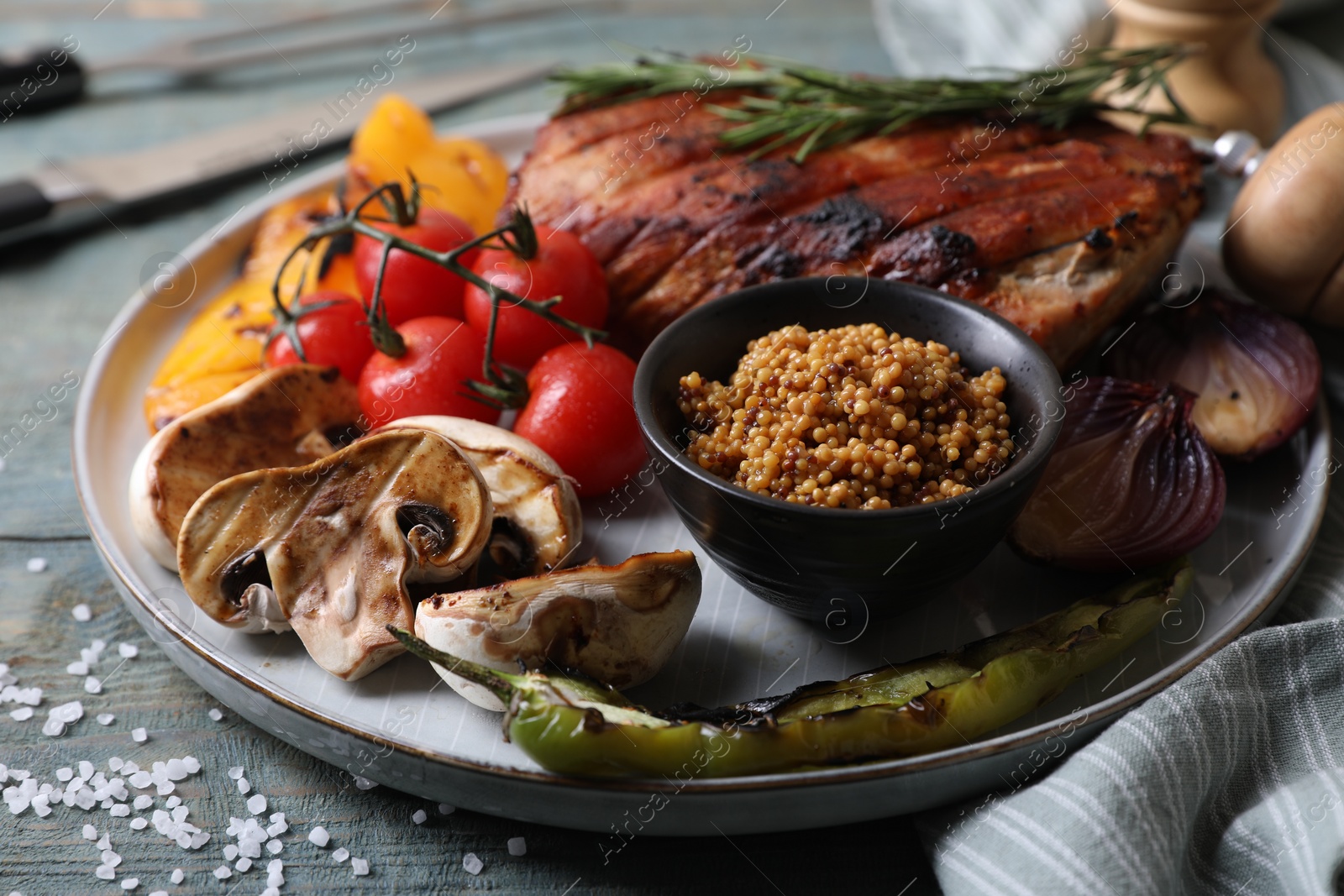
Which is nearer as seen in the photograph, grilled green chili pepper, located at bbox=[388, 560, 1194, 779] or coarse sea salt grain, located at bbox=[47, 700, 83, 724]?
grilled green chili pepper, located at bbox=[388, 560, 1194, 779]

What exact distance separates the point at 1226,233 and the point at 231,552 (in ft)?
8.30

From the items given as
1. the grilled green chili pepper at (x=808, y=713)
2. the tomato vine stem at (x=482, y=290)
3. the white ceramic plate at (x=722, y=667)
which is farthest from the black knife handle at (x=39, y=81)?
the grilled green chili pepper at (x=808, y=713)

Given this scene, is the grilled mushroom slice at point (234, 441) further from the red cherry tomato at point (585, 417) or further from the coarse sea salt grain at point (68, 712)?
the red cherry tomato at point (585, 417)

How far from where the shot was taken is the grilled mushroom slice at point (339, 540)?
199 centimetres

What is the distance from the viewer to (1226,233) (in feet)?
9.28

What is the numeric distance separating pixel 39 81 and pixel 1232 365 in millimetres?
4703

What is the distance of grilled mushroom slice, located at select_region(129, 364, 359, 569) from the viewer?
2184mm

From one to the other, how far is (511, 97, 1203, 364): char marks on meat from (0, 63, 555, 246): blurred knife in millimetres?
1543

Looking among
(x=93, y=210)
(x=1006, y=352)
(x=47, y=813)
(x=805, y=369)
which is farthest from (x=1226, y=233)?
(x=93, y=210)

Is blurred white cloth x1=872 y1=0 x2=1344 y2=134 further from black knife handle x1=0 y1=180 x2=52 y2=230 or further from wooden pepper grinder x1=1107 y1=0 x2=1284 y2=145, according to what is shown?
black knife handle x1=0 y1=180 x2=52 y2=230

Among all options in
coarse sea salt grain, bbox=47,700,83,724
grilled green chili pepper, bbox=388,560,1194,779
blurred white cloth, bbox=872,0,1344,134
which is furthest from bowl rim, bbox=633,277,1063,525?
blurred white cloth, bbox=872,0,1344,134

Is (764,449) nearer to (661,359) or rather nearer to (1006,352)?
(661,359)

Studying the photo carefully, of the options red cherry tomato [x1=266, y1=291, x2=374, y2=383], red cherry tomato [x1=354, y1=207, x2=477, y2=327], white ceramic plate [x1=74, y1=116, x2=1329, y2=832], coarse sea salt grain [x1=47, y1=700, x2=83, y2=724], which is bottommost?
coarse sea salt grain [x1=47, y1=700, x2=83, y2=724]

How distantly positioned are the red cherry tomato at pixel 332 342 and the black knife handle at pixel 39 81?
9.12ft
